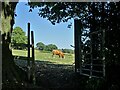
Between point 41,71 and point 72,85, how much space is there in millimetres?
2883

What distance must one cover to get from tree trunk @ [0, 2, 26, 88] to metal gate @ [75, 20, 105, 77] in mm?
2444

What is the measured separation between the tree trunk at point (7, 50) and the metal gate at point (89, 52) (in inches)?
96.2

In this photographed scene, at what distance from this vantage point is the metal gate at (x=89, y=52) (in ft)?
38.6

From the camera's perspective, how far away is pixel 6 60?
40.6 feet

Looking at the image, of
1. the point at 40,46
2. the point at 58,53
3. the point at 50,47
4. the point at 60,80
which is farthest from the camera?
the point at 40,46

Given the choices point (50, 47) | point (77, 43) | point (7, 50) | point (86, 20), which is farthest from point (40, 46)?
point (7, 50)

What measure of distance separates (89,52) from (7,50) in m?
2.98

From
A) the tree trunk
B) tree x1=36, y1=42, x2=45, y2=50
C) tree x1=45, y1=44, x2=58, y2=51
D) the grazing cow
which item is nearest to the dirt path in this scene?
the tree trunk

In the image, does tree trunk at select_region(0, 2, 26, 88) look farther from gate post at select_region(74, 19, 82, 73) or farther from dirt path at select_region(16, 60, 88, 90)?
gate post at select_region(74, 19, 82, 73)

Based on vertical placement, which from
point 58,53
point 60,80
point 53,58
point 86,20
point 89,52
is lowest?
point 60,80

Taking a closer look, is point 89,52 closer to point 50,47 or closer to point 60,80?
point 60,80

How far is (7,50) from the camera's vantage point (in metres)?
12.5

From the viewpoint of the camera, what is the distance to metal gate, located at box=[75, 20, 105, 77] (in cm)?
1176

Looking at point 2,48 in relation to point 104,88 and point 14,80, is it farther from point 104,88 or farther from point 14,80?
point 104,88
